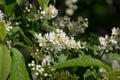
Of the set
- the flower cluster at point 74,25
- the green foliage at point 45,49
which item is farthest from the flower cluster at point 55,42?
the flower cluster at point 74,25

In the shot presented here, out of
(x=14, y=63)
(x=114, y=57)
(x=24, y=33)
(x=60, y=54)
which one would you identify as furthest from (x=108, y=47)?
(x=14, y=63)

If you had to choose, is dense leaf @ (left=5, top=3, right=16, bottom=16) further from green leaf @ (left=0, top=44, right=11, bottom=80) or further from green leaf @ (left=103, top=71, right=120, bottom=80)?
green leaf @ (left=103, top=71, right=120, bottom=80)

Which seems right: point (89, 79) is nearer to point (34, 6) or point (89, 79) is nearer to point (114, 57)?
point (114, 57)

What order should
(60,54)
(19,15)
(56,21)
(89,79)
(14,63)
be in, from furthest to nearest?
(56,21) < (19,15) < (60,54) < (89,79) < (14,63)

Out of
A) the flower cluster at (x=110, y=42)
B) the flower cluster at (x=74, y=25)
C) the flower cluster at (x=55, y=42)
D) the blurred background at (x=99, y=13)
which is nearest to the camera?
the flower cluster at (x=55, y=42)

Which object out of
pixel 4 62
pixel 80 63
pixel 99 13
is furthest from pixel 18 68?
pixel 99 13

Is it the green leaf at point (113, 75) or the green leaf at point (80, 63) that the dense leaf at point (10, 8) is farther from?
the green leaf at point (113, 75)

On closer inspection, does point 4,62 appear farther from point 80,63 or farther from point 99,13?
point 99,13

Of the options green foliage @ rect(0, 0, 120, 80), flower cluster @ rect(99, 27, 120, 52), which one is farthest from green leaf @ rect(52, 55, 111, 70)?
flower cluster @ rect(99, 27, 120, 52)
